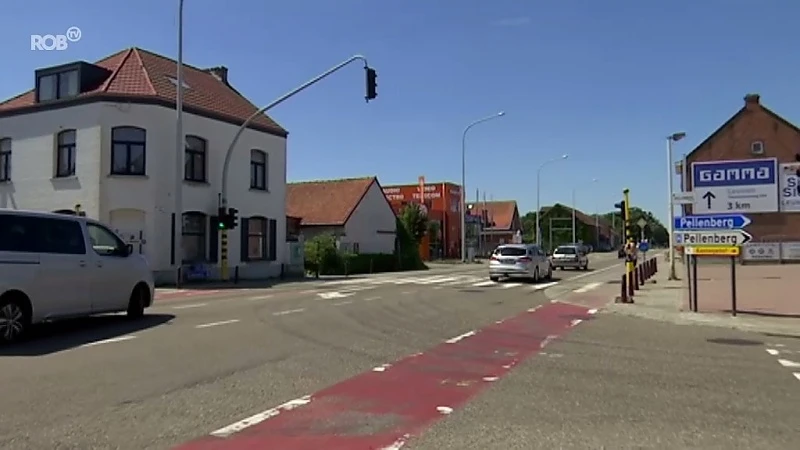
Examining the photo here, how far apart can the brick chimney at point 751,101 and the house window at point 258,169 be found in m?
44.1

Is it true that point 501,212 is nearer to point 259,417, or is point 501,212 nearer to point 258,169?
point 258,169

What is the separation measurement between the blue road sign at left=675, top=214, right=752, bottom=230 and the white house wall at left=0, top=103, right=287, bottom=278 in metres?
20.8

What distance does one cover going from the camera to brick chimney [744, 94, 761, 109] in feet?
197

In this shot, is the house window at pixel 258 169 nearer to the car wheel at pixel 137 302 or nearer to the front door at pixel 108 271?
the car wheel at pixel 137 302

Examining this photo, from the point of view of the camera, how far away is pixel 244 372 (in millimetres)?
8594

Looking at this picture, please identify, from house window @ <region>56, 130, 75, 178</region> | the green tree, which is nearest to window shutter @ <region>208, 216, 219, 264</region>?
house window @ <region>56, 130, 75, 178</region>

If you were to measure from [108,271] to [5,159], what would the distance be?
77.2ft

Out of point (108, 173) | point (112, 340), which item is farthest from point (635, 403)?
point (108, 173)

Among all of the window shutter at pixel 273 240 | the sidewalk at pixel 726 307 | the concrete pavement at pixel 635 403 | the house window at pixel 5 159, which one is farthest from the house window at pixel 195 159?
the concrete pavement at pixel 635 403

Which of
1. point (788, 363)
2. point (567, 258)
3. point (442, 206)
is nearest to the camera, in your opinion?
point (788, 363)

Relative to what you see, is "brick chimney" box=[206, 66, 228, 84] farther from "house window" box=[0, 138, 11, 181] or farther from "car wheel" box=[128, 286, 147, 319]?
"car wheel" box=[128, 286, 147, 319]

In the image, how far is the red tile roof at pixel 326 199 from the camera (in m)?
54.2

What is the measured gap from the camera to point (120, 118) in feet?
96.6

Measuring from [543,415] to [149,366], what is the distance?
498 cm
